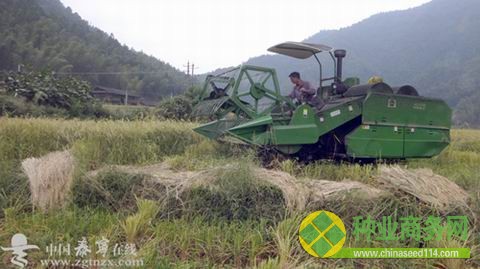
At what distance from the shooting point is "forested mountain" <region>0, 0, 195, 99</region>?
39750mm

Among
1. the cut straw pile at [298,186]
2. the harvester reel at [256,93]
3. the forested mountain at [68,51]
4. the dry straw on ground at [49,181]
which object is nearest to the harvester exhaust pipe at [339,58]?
the harvester reel at [256,93]

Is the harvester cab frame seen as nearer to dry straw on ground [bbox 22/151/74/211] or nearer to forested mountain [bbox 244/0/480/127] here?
dry straw on ground [bbox 22/151/74/211]

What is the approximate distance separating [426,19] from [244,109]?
91.9 m

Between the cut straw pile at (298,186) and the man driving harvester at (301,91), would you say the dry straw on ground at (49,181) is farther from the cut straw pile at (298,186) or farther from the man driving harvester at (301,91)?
the man driving harvester at (301,91)

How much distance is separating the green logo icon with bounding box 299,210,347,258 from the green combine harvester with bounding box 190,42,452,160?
2.16 meters

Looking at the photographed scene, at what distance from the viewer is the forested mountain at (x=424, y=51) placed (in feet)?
160

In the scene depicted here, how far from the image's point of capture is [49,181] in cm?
382

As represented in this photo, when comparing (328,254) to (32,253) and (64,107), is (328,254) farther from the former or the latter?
(64,107)

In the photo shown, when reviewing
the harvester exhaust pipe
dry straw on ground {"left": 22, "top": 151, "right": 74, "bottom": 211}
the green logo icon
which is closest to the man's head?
the harvester exhaust pipe

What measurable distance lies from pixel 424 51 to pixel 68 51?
57.6 meters

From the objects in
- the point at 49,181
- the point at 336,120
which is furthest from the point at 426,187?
the point at 49,181

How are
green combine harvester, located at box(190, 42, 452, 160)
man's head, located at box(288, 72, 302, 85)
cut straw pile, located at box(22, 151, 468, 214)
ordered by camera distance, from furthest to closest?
man's head, located at box(288, 72, 302, 85)
green combine harvester, located at box(190, 42, 452, 160)
cut straw pile, located at box(22, 151, 468, 214)

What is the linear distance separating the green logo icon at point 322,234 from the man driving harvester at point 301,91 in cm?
302

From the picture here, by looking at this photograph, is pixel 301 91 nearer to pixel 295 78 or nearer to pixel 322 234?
pixel 295 78
